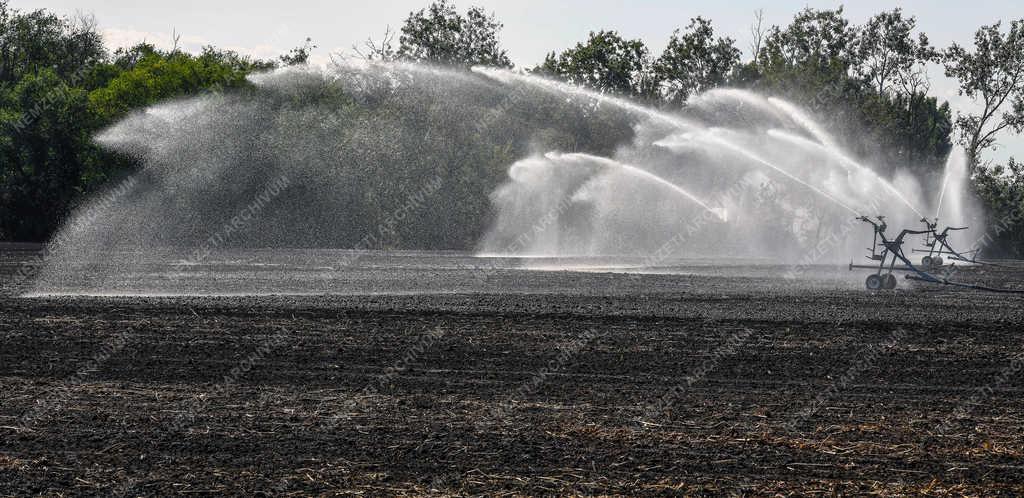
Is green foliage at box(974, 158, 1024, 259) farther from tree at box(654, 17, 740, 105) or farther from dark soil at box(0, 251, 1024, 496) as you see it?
dark soil at box(0, 251, 1024, 496)

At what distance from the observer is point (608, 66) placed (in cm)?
8031

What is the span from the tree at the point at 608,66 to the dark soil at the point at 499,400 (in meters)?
60.0

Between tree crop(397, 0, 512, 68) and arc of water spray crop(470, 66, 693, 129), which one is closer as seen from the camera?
arc of water spray crop(470, 66, 693, 129)

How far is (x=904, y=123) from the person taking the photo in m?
78.0

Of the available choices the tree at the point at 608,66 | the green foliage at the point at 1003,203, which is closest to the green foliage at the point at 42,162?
the tree at the point at 608,66

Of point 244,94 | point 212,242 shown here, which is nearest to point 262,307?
point 212,242

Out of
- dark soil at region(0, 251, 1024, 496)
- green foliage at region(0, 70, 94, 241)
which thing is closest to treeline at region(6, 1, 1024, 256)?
green foliage at region(0, 70, 94, 241)

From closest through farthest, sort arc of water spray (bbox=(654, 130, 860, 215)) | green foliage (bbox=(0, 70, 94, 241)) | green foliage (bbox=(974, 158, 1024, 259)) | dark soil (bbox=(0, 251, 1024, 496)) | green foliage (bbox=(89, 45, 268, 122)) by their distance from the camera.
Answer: dark soil (bbox=(0, 251, 1024, 496))
arc of water spray (bbox=(654, 130, 860, 215))
green foliage (bbox=(0, 70, 94, 241))
green foliage (bbox=(89, 45, 268, 122))
green foliage (bbox=(974, 158, 1024, 259))

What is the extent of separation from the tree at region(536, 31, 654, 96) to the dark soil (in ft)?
197

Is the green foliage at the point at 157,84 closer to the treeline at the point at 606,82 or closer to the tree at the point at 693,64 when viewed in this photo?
the treeline at the point at 606,82

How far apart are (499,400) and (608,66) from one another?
232 feet

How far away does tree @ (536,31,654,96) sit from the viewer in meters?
79.4

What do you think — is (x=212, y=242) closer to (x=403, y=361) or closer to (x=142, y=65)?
(x=142, y=65)


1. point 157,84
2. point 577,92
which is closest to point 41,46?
point 157,84
